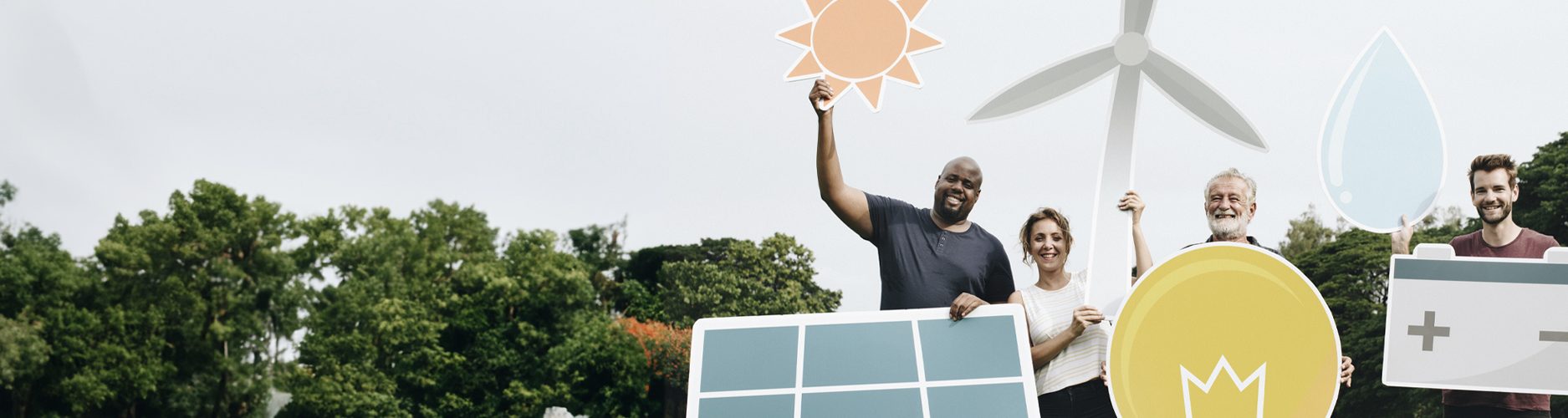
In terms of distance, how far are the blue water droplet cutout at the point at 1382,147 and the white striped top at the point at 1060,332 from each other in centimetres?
169

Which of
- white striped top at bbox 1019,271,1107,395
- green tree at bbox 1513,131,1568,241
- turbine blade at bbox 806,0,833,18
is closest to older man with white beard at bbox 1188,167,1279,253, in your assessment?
white striped top at bbox 1019,271,1107,395

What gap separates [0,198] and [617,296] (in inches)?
1027

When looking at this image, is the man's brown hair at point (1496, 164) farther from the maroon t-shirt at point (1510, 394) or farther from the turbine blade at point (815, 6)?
the turbine blade at point (815, 6)

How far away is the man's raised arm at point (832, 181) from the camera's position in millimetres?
6809

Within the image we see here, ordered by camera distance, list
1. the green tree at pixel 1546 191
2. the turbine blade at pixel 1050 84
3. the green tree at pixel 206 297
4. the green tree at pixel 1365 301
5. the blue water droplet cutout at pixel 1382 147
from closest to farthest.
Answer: the blue water droplet cutout at pixel 1382 147 < the turbine blade at pixel 1050 84 < the green tree at pixel 1546 191 < the green tree at pixel 1365 301 < the green tree at pixel 206 297

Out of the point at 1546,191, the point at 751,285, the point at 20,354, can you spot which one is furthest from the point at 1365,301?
the point at 20,354

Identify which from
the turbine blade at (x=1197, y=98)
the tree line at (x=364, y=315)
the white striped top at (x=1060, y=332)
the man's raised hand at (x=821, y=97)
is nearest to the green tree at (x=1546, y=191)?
the tree line at (x=364, y=315)

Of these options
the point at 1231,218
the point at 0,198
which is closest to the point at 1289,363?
the point at 1231,218

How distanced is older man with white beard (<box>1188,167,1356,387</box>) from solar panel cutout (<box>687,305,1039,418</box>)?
1610mm

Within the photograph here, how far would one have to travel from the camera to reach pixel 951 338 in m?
6.10

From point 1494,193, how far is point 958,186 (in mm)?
3314

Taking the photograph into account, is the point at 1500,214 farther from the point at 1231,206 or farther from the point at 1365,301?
the point at 1365,301

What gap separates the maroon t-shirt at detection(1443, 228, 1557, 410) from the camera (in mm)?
7285

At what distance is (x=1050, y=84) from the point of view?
7.44m
